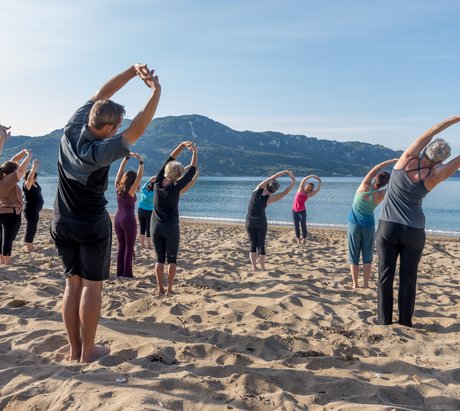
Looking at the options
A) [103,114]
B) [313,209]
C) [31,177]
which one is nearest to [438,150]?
[103,114]

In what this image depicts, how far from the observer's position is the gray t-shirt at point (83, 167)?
2.75 metres

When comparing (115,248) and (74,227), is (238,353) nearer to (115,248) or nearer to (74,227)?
(74,227)

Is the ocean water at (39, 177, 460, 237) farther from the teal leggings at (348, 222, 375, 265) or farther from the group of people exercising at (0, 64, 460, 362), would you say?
the group of people exercising at (0, 64, 460, 362)

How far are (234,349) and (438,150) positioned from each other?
2.59 meters

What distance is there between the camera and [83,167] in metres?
2.84

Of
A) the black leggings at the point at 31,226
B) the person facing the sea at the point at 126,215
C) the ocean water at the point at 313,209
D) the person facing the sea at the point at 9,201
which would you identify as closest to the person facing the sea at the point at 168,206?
the person facing the sea at the point at 126,215

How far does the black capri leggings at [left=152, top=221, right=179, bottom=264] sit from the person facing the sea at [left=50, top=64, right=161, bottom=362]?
2296 millimetres

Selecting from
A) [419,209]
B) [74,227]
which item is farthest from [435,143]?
[74,227]

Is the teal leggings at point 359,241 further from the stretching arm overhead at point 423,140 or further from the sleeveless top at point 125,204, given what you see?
the sleeveless top at point 125,204

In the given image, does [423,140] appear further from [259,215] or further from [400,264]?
[259,215]

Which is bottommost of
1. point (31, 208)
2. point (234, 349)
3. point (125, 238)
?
point (234, 349)

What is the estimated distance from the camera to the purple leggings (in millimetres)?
6391

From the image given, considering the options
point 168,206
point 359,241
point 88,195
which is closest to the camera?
point 88,195

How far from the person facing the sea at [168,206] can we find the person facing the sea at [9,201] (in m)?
2.37
